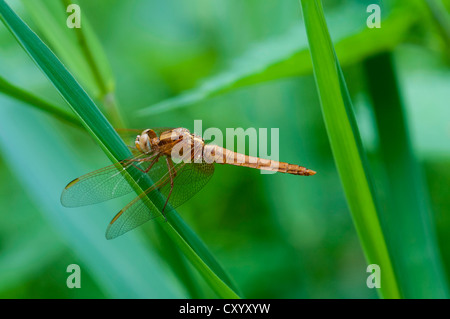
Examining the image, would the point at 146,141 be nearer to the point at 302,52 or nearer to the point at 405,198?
the point at 302,52

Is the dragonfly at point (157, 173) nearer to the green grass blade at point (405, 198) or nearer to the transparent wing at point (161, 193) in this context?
the transparent wing at point (161, 193)

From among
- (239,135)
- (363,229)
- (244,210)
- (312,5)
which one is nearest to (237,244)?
(244,210)

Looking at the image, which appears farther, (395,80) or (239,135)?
(239,135)

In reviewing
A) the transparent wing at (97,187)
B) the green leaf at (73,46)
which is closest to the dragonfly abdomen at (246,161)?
the transparent wing at (97,187)

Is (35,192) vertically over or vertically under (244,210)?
over

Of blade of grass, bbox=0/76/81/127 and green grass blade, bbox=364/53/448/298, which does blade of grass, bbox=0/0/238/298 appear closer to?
blade of grass, bbox=0/76/81/127

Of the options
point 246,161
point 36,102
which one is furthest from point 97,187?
point 246,161
